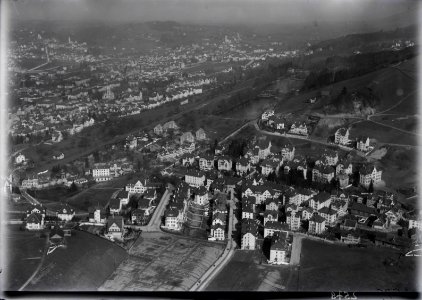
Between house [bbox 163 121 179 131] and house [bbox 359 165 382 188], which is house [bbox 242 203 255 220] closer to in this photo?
house [bbox 359 165 382 188]

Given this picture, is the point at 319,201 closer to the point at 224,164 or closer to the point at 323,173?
the point at 323,173

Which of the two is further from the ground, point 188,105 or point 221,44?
point 221,44

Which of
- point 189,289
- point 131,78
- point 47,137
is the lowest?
point 189,289

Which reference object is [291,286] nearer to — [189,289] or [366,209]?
[189,289]

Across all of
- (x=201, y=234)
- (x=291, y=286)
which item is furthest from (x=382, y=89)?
(x=291, y=286)

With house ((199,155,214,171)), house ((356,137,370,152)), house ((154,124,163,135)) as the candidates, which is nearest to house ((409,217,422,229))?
house ((356,137,370,152))

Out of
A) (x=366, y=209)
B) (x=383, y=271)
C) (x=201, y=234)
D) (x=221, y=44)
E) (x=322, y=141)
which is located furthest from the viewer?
(x=221, y=44)

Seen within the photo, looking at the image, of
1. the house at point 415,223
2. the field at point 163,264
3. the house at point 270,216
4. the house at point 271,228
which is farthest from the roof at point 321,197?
the field at point 163,264
